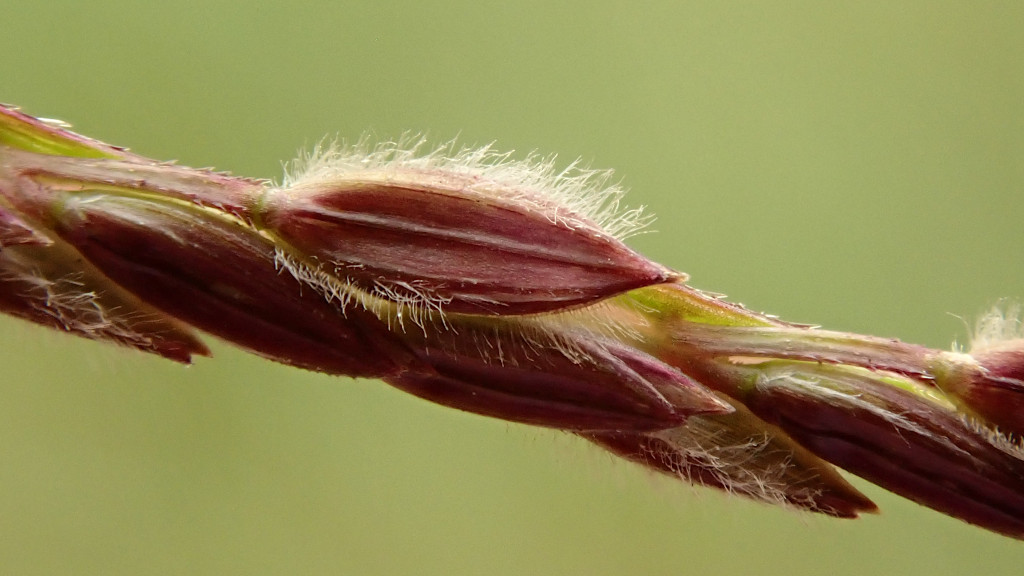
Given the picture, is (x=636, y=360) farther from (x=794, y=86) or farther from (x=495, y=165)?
(x=794, y=86)

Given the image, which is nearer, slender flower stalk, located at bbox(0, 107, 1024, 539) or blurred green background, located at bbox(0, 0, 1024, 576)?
slender flower stalk, located at bbox(0, 107, 1024, 539)

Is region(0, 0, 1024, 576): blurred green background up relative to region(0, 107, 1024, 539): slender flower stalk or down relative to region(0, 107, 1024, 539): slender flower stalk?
up

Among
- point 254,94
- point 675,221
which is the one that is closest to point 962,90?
point 675,221

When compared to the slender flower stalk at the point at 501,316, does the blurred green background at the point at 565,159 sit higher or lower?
higher

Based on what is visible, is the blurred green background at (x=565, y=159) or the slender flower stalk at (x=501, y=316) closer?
the slender flower stalk at (x=501, y=316)
